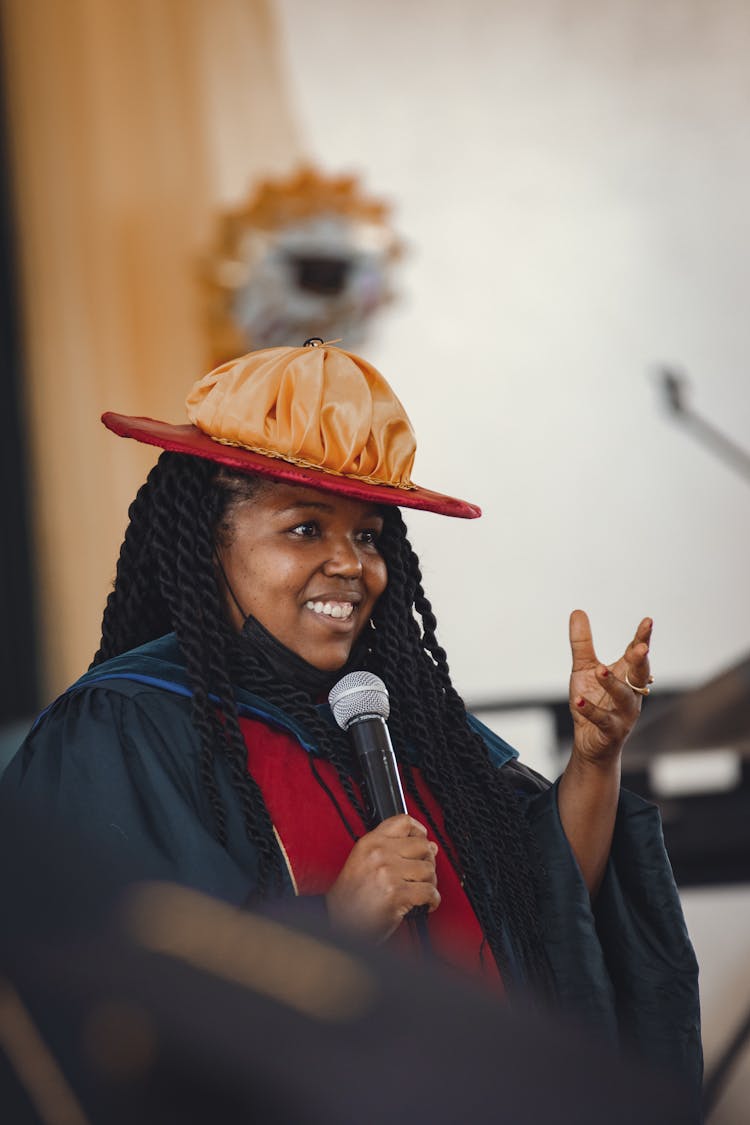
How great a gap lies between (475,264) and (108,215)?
4.40 ft

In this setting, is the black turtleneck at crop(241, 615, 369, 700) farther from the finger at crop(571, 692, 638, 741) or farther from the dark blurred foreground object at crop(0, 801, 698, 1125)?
the dark blurred foreground object at crop(0, 801, 698, 1125)

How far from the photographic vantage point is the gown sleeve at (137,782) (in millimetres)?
A: 1265

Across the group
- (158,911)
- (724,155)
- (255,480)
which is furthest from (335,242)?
(158,911)

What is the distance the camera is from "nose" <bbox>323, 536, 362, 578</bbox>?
1486 mm

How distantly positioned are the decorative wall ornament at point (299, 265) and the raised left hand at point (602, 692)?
11.7 ft

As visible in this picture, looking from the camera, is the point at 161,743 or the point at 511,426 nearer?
the point at 161,743

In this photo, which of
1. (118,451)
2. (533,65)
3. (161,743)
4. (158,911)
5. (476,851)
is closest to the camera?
(158,911)

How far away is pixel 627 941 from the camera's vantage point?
1574mm

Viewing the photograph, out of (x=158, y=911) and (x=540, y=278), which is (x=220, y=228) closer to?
(x=540, y=278)

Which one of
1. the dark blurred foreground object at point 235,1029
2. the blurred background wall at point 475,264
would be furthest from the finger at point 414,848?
the blurred background wall at point 475,264

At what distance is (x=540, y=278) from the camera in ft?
16.5

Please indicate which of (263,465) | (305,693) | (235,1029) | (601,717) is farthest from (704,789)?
(235,1029)

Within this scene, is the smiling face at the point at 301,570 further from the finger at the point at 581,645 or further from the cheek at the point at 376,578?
the finger at the point at 581,645

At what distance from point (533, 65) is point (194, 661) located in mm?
4223
